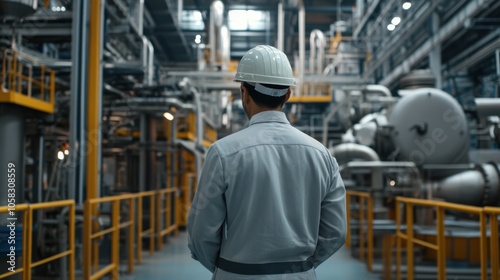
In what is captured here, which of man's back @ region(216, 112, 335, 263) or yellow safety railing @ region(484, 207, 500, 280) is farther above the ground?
man's back @ region(216, 112, 335, 263)

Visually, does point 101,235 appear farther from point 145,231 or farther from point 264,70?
point 264,70

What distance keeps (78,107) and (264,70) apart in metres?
5.62

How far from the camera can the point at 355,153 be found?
363 inches

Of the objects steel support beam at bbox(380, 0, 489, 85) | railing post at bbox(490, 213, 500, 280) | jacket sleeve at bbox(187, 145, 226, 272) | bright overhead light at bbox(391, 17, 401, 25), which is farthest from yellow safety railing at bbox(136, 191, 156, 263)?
bright overhead light at bbox(391, 17, 401, 25)

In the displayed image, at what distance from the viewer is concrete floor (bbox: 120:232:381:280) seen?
6.65m

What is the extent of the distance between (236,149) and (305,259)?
1.67ft

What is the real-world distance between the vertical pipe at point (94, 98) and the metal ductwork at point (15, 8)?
2.67 ft

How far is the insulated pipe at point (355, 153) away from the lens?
8.96m

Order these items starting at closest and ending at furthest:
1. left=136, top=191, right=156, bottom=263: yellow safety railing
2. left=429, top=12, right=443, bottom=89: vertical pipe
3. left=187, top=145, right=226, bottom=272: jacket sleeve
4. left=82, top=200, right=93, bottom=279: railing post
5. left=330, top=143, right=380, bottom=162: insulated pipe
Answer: left=187, top=145, right=226, bottom=272: jacket sleeve, left=82, top=200, right=93, bottom=279: railing post, left=136, top=191, right=156, bottom=263: yellow safety railing, left=330, top=143, right=380, bottom=162: insulated pipe, left=429, top=12, right=443, bottom=89: vertical pipe

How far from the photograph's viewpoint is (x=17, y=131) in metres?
7.45

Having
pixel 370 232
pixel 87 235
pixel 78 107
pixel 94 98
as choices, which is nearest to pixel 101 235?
pixel 87 235

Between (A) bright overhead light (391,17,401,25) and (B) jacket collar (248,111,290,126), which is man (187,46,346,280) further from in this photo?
(A) bright overhead light (391,17,401,25)

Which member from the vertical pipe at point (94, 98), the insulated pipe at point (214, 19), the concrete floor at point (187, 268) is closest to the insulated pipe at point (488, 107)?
the concrete floor at point (187, 268)

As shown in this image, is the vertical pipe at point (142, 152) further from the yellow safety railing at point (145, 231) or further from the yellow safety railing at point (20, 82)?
the yellow safety railing at point (20, 82)
